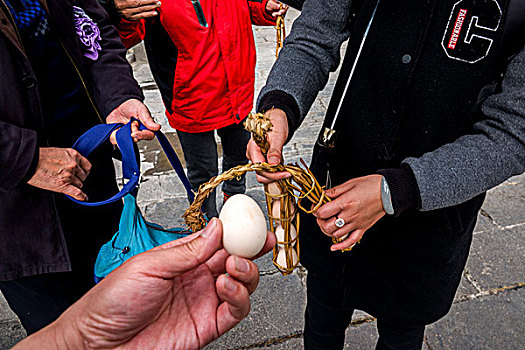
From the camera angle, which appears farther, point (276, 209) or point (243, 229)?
point (276, 209)

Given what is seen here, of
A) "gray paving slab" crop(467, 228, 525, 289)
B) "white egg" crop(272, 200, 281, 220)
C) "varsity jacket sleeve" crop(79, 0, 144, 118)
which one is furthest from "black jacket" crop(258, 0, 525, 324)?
"gray paving slab" crop(467, 228, 525, 289)

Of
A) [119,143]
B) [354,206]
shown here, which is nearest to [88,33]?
[119,143]

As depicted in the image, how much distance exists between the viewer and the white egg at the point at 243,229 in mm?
1100

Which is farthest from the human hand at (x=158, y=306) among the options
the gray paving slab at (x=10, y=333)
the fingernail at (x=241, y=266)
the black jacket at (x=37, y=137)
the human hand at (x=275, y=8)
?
the human hand at (x=275, y=8)

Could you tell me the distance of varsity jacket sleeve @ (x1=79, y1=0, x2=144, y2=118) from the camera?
159cm

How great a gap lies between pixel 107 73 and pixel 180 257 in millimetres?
1054

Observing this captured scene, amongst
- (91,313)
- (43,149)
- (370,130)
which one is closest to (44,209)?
(43,149)

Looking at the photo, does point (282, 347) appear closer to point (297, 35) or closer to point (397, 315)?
point (397, 315)

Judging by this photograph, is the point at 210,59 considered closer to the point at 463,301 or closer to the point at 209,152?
the point at 209,152

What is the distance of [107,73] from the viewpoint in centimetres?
161

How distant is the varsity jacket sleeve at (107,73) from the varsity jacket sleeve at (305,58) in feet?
2.26

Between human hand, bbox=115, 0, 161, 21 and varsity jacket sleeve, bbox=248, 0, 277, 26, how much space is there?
1.97 ft

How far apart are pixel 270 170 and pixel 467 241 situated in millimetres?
772

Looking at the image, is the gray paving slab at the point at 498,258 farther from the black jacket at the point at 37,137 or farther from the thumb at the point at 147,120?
the black jacket at the point at 37,137
